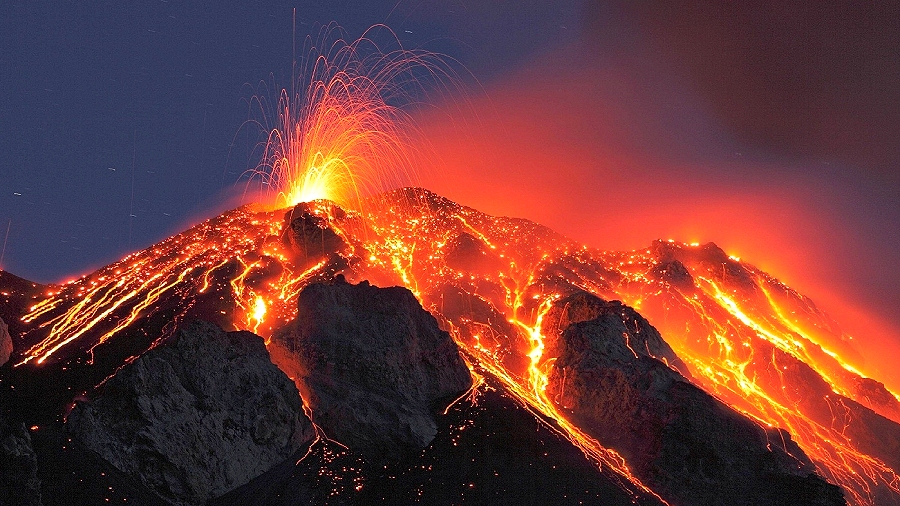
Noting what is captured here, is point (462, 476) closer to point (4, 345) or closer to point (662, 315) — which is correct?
point (4, 345)

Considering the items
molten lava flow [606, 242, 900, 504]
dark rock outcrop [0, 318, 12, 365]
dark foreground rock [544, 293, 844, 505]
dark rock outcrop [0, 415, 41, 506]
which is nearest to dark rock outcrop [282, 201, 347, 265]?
dark rock outcrop [0, 318, 12, 365]

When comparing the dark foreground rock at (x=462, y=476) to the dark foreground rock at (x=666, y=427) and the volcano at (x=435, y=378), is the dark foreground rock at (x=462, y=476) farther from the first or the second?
the dark foreground rock at (x=666, y=427)

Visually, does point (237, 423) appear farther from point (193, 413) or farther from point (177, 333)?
point (177, 333)

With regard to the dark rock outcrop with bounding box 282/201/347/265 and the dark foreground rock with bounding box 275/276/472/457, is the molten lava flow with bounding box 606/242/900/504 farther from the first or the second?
the dark rock outcrop with bounding box 282/201/347/265

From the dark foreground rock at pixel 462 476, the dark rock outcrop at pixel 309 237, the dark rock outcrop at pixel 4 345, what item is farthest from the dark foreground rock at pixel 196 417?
the dark rock outcrop at pixel 309 237

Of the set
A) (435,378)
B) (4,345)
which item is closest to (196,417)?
(4,345)

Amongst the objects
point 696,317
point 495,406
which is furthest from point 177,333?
point 696,317
